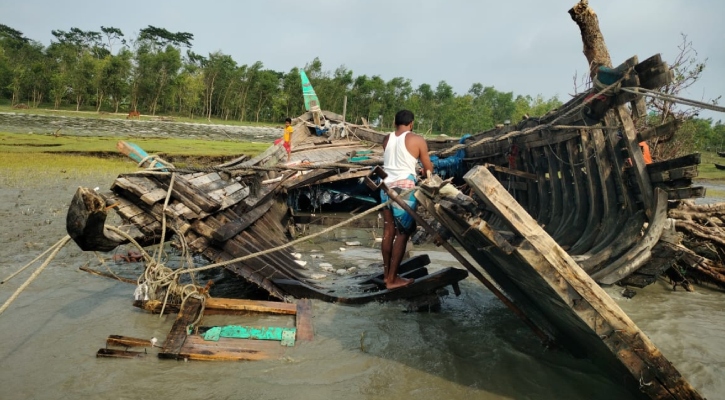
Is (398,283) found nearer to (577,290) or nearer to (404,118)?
(404,118)

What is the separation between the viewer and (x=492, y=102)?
76312 mm

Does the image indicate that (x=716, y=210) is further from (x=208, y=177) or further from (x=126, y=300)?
(x=126, y=300)

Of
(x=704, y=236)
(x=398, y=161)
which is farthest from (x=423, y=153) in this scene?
(x=704, y=236)

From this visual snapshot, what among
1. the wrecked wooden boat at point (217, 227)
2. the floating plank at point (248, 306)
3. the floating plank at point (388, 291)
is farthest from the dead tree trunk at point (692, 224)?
the floating plank at point (248, 306)

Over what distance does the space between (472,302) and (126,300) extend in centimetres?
407

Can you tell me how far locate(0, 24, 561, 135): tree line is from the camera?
1924 inches

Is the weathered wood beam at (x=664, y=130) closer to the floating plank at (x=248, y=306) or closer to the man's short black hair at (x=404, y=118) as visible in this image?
the man's short black hair at (x=404, y=118)

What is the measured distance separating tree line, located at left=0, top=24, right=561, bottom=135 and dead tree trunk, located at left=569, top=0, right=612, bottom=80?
47233 millimetres

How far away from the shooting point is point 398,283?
5.01 metres

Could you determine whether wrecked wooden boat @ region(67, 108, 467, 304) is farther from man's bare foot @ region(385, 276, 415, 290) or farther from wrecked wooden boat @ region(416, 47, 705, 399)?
wrecked wooden boat @ region(416, 47, 705, 399)

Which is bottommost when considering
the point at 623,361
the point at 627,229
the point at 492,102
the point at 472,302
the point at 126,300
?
the point at 126,300

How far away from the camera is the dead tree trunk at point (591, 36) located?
20.0ft

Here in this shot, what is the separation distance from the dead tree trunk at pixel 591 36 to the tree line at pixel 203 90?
4723cm

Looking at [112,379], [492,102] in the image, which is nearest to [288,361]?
[112,379]
